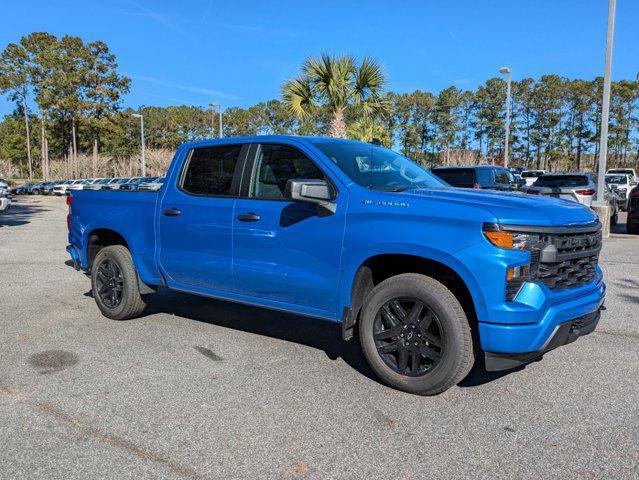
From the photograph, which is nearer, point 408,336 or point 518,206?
point 518,206

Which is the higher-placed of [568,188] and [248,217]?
[568,188]

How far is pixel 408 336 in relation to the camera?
379 centimetres

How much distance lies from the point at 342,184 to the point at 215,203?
1288mm

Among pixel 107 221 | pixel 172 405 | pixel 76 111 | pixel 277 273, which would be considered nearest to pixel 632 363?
pixel 277 273

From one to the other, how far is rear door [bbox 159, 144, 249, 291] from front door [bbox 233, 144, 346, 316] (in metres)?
0.15

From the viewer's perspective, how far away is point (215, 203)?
4.77 meters

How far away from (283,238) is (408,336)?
48.5 inches

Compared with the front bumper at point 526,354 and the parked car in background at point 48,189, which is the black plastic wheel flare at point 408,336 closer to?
the front bumper at point 526,354

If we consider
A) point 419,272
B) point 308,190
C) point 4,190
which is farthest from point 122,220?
point 4,190

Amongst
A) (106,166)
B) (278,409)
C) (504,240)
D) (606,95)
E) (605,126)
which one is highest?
(606,95)

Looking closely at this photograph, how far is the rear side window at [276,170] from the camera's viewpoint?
443 cm

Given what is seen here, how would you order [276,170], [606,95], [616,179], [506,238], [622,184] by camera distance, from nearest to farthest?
[506,238]
[276,170]
[606,95]
[622,184]
[616,179]

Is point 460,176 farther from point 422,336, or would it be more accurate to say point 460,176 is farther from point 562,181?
point 422,336

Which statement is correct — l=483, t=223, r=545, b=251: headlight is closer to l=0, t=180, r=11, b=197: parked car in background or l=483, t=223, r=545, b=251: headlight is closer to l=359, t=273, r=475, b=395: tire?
l=359, t=273, r=475, b=395: tire
